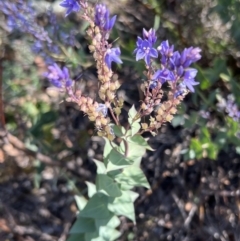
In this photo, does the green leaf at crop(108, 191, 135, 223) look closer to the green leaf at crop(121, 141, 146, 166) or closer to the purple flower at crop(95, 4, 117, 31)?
the green leaf at crop(121, 141, 146, 166)

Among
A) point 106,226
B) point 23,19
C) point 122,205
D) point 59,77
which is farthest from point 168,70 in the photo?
point 23,19

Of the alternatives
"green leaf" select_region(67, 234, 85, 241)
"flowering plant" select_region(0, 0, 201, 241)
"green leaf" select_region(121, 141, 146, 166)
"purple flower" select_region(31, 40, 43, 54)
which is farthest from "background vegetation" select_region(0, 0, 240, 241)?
"green leaf" select_region(121, 141, 146, 166)

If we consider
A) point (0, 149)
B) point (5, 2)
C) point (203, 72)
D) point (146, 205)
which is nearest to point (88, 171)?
point (146, 205)

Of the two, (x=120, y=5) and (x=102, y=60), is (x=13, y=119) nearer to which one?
(x=120, y=5)

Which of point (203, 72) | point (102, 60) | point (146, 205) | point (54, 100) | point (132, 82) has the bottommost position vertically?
point (146, 205)

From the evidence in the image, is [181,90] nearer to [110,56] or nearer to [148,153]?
[110,56]

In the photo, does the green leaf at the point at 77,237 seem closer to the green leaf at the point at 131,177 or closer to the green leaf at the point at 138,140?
the green leaf at the point at 131,177
